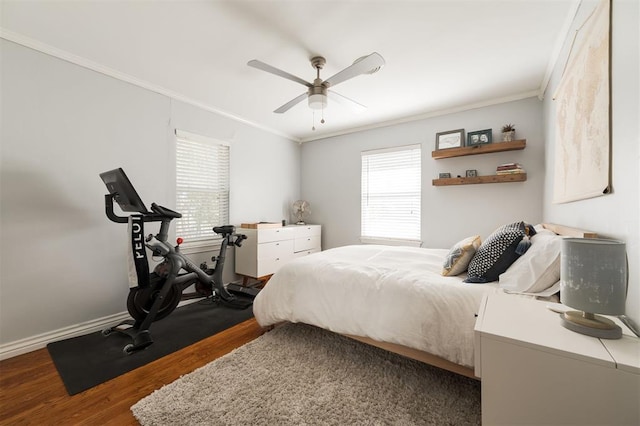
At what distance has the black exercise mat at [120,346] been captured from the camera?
1.76 meters

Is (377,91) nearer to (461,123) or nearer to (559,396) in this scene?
(461,123)

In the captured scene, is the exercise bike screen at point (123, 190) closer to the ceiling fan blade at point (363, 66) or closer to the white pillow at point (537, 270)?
the ceiling fan blade at point (363, 66)

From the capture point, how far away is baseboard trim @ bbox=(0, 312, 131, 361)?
1991mm

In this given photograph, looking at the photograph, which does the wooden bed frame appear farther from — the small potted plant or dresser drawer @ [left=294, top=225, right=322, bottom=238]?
dresser drawer @ [left=294, top=225, right=322, bottom=238]

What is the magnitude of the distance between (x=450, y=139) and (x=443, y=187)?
25.1 inches

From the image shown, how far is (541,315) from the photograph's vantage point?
3.40 feet

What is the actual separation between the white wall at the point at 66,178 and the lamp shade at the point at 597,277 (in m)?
3.35

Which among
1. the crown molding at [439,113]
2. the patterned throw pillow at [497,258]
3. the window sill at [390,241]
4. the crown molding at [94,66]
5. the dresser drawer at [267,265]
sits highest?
the crown molding at [439,113]

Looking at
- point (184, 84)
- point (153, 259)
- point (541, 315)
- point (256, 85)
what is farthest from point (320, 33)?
point (153, 259)

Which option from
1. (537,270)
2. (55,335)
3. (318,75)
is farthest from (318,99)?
(55,335)

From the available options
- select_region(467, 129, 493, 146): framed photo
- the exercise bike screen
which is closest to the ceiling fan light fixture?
the exercise bike screen

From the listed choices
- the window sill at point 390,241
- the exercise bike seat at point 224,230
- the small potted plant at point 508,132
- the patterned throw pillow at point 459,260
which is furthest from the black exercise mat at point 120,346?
the small potted plant at point 508,132

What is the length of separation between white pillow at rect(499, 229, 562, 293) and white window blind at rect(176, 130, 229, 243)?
3220mm

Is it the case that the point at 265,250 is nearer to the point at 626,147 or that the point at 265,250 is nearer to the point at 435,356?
the point at 435,356
